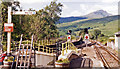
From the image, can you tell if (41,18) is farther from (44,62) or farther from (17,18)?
(44,62)

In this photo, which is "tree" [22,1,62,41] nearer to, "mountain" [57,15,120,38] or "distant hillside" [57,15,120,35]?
"mountain" [57,15,120,38]

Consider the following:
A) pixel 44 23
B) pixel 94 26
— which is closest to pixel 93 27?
pixel 94 26

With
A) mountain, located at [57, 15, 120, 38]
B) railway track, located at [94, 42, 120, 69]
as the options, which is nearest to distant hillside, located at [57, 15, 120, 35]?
mountain, located at [57, 15, 120, 38]

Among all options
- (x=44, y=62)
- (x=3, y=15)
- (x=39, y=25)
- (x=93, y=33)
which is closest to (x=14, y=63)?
(x=44, y=62)

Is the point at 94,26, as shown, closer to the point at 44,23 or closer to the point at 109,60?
the point at 44,23

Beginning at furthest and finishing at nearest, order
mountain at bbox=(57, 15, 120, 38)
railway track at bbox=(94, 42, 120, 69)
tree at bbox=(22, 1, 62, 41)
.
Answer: mountain at bbox=(57, 15, 120, 38) < tree at bbox=(22, 1, 62, 41) < railway track at bbox=(94, 42, 120, 69)

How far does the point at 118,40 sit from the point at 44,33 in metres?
10.6

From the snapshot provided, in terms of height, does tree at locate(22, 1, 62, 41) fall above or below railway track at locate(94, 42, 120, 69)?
above

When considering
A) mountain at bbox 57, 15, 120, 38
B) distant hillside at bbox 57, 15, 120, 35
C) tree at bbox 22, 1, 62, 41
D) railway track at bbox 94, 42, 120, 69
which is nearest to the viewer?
railway track at bbox 94, 42, 120, 69

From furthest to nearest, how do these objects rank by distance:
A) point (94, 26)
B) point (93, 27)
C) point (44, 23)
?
point (94, 26)
point (93, 27)
point (44, 23)

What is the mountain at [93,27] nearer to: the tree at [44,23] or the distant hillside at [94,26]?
the distant hillside at [94,26]

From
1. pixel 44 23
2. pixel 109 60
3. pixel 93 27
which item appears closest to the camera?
pixel 109 60

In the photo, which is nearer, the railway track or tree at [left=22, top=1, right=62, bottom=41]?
the railway track

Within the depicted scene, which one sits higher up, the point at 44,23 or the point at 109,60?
the point at 44,23
